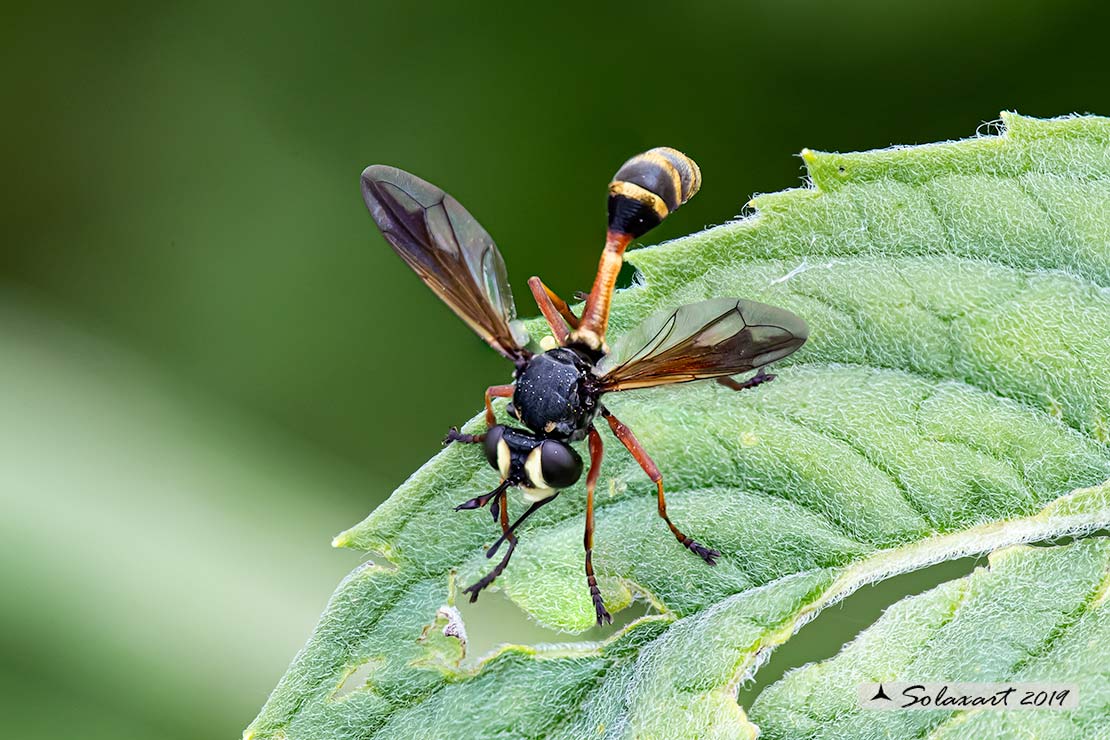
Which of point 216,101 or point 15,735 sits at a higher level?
point 216,101

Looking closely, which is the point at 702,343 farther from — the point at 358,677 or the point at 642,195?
the point at 358,677

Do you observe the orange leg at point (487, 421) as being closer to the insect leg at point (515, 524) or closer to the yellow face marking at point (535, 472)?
the yellow face marking at point (535, 472)

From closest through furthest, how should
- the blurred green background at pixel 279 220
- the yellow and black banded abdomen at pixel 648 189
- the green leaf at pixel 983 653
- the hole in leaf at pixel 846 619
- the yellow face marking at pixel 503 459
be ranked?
the green leaf at pixel 983 653 → the yellow face marking at pixel 503 459 → the hole in leaf at pixel 846 619 → the yellow and black banded abdomen at pixel 648 189 → the blurred green background at pixel 279 220

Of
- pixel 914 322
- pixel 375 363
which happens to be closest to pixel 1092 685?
pixel 914 322

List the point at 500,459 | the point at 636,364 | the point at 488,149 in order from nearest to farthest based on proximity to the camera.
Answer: the point at 500,459, the point at 636,364, the point at 488,149

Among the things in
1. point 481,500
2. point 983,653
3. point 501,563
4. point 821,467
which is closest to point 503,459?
point 481,500

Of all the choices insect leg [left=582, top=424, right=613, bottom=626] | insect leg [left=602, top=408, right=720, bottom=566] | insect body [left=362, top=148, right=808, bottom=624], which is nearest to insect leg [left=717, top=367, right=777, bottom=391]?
insect body [left=362, top=148, right=808, bottom=624]

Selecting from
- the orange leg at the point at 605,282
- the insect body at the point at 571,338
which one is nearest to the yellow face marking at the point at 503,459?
the insect body at the point at 571,338

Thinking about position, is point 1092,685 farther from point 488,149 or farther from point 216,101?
point 216,101
